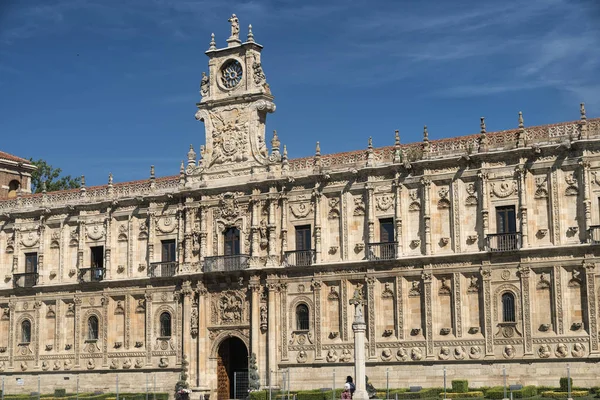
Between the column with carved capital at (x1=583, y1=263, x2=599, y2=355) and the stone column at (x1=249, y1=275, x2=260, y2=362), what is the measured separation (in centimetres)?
1858

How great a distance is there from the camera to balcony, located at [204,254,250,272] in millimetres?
61312

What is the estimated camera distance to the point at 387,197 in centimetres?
5756

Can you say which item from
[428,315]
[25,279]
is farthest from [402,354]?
[25,279]

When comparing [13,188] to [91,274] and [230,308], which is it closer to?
[91,274]

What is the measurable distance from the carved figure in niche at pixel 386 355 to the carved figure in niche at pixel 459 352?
12.2 feet

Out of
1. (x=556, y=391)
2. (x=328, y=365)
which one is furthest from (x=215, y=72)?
(x=556, y=391)

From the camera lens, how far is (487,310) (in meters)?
53.7

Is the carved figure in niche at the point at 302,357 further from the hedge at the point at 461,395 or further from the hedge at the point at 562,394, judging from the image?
the hedge at the point at 562,394

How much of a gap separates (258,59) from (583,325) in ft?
80.8

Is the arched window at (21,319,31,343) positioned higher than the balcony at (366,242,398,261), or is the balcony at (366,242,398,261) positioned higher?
the balcony at (366,242,398,261)

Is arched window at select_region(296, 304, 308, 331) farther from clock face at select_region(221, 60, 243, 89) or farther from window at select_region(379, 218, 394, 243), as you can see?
clock face at select_region(221, 60, 243, 89)

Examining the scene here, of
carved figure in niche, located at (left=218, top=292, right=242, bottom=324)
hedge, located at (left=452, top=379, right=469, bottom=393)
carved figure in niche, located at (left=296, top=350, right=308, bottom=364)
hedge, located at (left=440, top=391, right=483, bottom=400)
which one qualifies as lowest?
hedge, located at (left=440, top=391, right=483, bottom=400)

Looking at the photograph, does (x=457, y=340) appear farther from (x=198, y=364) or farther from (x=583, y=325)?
(x=198, y=364)

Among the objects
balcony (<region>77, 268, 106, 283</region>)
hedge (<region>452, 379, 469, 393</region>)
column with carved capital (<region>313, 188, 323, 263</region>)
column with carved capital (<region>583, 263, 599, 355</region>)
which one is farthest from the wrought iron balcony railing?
column with carved capital (<region>583, 263, 599, 355</region>)
